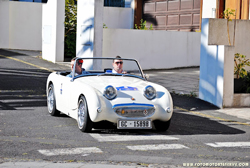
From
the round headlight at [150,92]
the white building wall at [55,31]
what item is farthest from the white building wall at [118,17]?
the round headlight at [150,92]

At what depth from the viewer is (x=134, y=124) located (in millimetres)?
7758

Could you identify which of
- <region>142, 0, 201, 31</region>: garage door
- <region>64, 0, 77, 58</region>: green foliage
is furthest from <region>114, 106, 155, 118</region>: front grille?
<region>142, 0, 201, 31</region>: garage door

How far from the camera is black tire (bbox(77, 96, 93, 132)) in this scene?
7.84 metres

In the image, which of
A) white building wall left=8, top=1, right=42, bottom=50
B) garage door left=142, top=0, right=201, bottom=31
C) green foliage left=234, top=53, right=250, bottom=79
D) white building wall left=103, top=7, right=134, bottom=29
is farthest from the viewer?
Answer: white building wall left=103, top=7, right=134, bottom=29

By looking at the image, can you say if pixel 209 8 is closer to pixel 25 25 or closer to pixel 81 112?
pixel 25 25

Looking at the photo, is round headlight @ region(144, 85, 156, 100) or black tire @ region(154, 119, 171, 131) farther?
black tire @ region(154, 119, 171, 131)

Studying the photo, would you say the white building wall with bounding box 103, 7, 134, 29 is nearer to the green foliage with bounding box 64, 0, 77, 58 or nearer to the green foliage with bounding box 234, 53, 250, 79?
the green foliage with bounding box 64, 0, 77, 58

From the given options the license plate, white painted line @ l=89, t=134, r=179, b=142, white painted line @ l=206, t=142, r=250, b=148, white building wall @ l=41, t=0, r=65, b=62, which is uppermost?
white building wall @ l=41, t=0, r=65, b=62

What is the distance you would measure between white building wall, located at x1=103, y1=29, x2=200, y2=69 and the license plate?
36.6 feet

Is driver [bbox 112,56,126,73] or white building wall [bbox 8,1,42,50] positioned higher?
white building wall [bbox 8,1,42,50]

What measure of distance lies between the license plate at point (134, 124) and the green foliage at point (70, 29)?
1460cm

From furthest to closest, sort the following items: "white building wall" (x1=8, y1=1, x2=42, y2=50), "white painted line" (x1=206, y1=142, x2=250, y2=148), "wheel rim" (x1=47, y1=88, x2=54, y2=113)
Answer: "white building wall" (x1=8, y1=1, x2=42, y2=50)
"wheel rim" (x1=47, y1=88, x2=54, y2=113)
"white painted line" (x1=206, y1=142, x2=250, y2=148)

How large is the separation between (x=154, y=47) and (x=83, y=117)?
1266cm

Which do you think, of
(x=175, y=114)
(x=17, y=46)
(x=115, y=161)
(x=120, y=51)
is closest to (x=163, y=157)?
(x=115, y=161)
